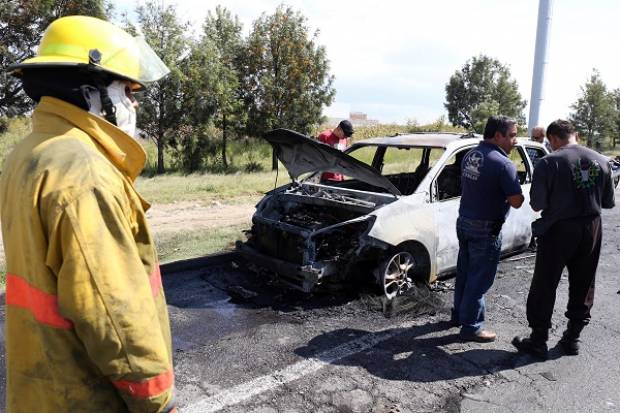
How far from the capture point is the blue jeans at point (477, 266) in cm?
408

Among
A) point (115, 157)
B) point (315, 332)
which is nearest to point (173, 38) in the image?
point (315, 332)

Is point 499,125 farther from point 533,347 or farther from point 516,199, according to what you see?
point 533,347

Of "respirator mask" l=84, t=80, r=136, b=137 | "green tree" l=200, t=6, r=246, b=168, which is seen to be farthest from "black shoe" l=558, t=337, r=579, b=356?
"green tree" l=200, t=6, r=246, b=168

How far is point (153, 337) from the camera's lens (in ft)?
4.46

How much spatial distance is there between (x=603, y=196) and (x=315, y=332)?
261cm

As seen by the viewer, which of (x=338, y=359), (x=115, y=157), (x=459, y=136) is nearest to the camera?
(x=115, y=157)

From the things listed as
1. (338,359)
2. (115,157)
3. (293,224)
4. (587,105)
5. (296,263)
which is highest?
(587,105)

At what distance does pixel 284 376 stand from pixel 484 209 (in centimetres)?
209

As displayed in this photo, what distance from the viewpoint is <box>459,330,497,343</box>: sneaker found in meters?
4.08

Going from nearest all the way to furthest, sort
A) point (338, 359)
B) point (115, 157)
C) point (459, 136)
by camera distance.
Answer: point (115, 157) < point (338, 359) < point (459, 136)

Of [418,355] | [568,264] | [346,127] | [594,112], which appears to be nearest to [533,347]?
[568,264]

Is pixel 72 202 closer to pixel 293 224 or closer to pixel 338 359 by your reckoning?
pixel 338 359

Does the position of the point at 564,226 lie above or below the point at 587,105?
below

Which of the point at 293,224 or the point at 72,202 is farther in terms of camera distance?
the point at 293,224
